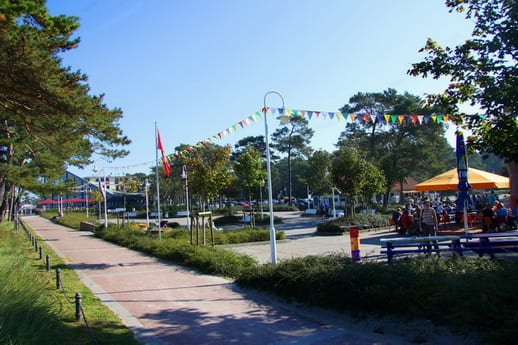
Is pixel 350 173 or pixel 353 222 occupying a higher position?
pixel 350 173

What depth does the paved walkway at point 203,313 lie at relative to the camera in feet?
19.0

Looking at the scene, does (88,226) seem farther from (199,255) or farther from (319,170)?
(319,170)

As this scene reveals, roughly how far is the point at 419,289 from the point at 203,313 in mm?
3812

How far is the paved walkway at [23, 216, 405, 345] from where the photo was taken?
19.0ft

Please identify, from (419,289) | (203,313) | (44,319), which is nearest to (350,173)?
(203,313)

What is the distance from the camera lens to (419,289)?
5.97m

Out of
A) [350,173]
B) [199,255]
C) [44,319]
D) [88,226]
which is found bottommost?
[88,226]

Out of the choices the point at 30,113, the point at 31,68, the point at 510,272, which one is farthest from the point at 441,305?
the point at 30,113

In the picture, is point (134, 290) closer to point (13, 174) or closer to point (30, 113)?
point (30, 113)

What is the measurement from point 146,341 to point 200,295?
2.85 metres

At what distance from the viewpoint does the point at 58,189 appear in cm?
2258

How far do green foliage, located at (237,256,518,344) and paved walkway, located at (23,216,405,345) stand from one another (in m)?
0.42

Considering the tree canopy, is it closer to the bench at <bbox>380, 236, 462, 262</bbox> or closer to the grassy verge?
the grassy verge

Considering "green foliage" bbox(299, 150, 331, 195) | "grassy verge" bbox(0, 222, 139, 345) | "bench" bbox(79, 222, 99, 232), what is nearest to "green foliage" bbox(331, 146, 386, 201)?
"green foliage" bbox(299, 150, 331, 195)
